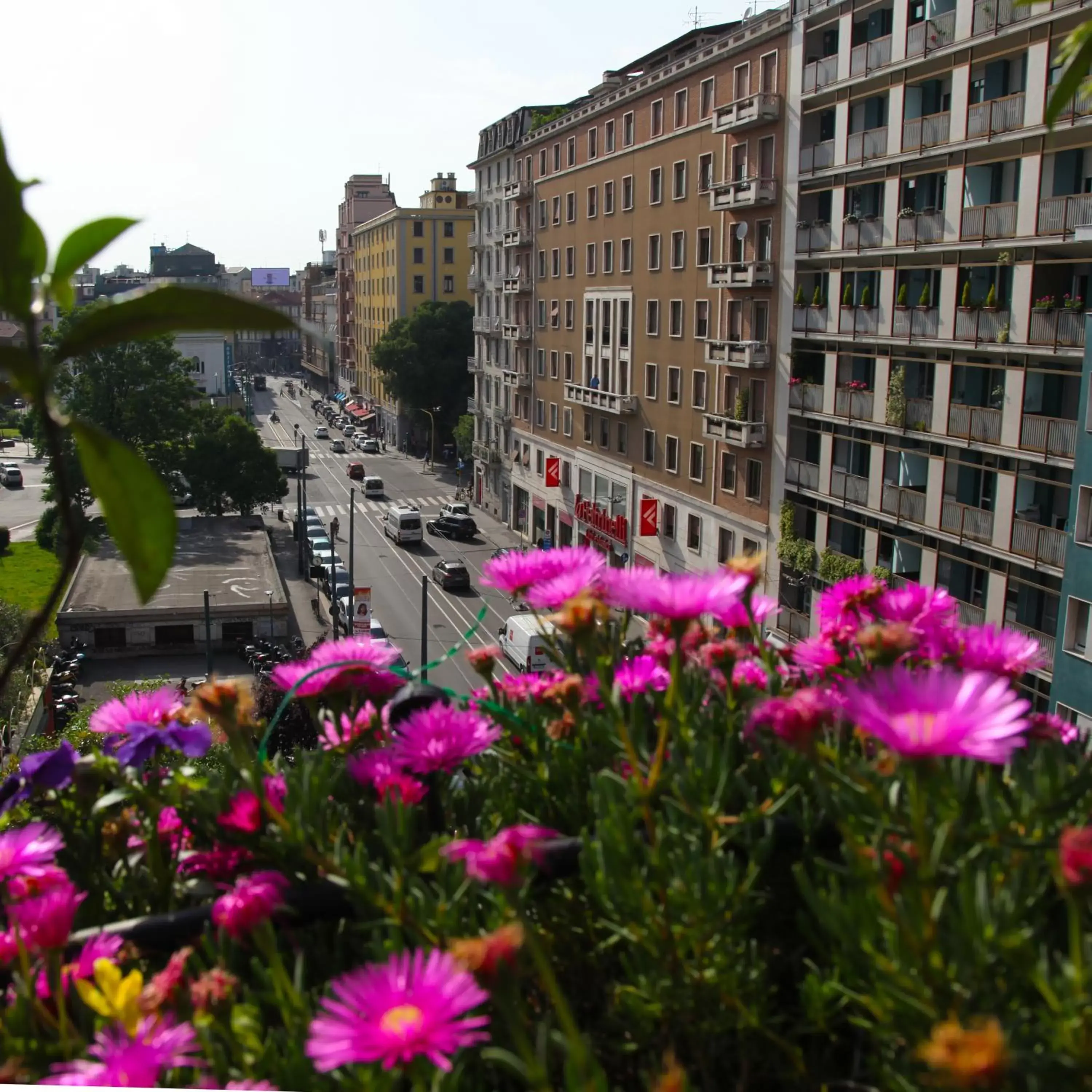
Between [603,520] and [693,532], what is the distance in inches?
222

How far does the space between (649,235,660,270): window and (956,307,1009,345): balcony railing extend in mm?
13984

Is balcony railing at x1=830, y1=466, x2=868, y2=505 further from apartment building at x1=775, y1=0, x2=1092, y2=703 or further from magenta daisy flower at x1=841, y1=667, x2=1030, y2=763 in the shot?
magenta daisy flower at x1=841, y1=667, x2=1030, y2=763

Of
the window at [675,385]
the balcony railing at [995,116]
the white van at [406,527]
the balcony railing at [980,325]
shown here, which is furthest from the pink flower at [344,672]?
the white van at [406,527]

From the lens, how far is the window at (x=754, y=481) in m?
28.8

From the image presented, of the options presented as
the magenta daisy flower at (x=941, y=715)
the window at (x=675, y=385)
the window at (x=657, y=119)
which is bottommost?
the window at (x=675, y=385)

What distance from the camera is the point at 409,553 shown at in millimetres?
46469

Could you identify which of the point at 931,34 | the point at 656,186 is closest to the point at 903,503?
the point at 931,34

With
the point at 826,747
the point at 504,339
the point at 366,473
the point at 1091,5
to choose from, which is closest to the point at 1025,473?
the point at 1091,5

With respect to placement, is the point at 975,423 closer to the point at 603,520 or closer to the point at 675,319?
the point at 675,319

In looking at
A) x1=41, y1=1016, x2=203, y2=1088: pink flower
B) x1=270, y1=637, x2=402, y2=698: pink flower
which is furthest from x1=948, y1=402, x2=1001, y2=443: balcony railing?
x1=41, y1=1016, x2=203, y2=1088: pink flower

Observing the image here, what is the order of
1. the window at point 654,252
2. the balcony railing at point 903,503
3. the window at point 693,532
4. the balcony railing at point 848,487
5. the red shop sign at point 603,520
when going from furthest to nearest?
the red shop sign at point 603,520 → the window at point 654,252 → the window at point 693,532 → the balcony railing at point 848,487 → the balcony railing at point 903,503

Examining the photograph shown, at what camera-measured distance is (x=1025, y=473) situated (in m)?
20.3

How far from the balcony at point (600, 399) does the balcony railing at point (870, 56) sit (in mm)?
13177

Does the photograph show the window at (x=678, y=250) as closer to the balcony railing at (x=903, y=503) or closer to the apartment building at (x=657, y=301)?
the apartment building at (x=657, y=301)
